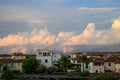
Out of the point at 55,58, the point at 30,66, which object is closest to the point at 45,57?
the point at 30,66

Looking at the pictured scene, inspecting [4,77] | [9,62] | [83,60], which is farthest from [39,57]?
[4,77]

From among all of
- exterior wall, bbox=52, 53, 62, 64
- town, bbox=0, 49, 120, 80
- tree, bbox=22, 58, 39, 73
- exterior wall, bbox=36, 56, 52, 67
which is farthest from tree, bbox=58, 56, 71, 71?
exterior wall, bbox=52, 53, 62, 64

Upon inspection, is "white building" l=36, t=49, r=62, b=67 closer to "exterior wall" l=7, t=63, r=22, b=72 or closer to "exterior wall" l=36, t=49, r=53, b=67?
"exterior wall" l=36, t=49, r=53, b=67

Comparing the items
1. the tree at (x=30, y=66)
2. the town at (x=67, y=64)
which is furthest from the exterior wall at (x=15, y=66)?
the tree at (x=30, y=66)

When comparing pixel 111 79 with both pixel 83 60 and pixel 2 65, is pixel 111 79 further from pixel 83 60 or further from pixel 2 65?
pixel 2 65

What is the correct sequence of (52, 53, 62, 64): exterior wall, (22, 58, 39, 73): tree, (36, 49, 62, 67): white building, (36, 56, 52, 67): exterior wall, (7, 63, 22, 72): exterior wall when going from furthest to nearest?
(52, 53, 62, 64): exterior wall, (7, 63, 22, 72): exterior wall, (36, 49, 62, 67): white building, (36, 56, 52, 67): exterior wall, (22, 58, 39, 73): tree

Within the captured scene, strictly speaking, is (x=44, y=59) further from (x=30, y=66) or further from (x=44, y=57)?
(x=30, y=66)

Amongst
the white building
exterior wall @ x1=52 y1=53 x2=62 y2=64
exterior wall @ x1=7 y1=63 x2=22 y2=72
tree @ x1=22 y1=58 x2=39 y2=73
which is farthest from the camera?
exterior wall @ x1=52 y1=53 x2=62 y2=64

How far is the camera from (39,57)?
285ft

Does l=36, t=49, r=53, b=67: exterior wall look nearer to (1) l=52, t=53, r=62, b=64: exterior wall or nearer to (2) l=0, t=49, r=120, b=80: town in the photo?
(2) l=0, t=49, r=120, b=80: town

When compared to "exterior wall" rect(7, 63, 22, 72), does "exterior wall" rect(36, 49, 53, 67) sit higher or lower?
higher

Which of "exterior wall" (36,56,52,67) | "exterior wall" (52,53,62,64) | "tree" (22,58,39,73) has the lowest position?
"tree" (22,58,39,73)

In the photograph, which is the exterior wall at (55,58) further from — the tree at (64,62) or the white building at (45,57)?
the tree at (64,62)

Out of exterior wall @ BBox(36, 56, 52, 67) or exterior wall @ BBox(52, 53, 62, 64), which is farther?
exterior wall @ BBox(52, 53, 62, 64)
